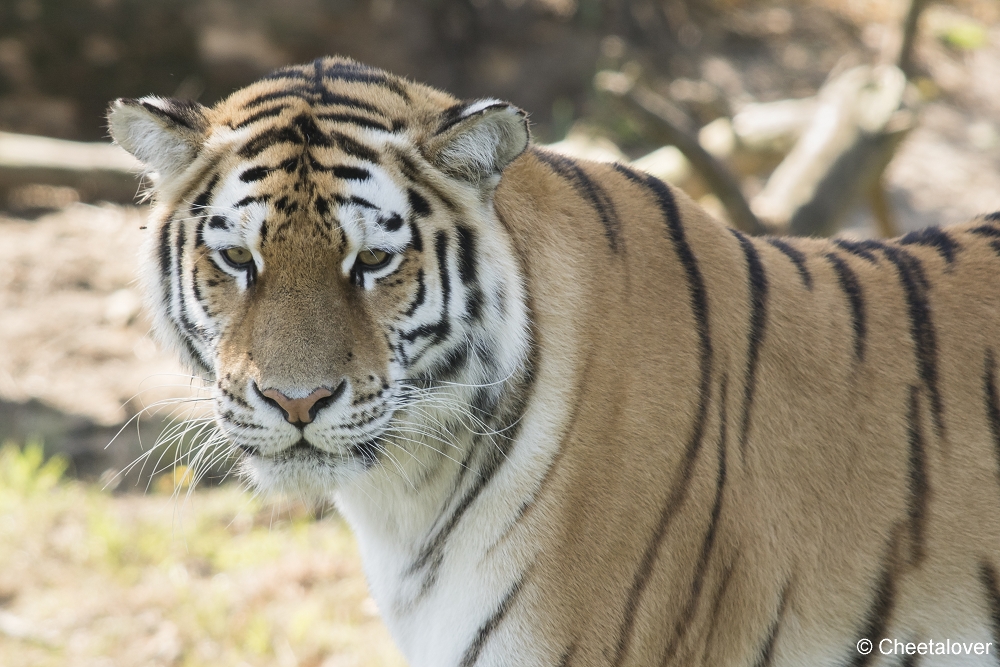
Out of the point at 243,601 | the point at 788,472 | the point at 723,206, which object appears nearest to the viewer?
the point at 788,472

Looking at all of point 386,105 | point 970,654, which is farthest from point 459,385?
point 970,654

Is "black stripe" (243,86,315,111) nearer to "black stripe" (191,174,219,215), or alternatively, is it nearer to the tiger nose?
"black stripe" (191,174,219,215)

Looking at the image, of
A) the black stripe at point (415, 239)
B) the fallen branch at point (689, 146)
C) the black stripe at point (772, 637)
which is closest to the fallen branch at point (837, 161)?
the fallen branch at point (689, 146)

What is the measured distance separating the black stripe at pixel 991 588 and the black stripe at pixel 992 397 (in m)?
0.22

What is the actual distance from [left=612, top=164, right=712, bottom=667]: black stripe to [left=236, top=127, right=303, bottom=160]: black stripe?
82cm

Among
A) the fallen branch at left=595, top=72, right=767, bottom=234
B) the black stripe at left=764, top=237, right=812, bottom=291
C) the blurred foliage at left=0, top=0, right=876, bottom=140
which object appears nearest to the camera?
the black stripe at left=764, top=237, right=812, bottom=291

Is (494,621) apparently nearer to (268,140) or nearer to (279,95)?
(268,140)

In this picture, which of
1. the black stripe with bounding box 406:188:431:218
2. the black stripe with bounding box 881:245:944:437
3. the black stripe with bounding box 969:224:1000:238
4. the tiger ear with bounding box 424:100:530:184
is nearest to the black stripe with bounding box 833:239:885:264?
the black stripe with bounding box 881:245:944:437

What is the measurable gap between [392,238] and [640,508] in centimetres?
76

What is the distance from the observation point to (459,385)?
1967 mm

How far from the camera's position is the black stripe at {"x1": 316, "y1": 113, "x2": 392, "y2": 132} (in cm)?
194

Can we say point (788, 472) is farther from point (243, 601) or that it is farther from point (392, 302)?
point (243, 601)

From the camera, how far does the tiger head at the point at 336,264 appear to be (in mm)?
1827

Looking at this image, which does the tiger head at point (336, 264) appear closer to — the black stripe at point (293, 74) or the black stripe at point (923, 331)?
the black stripe at point (293, 74)
